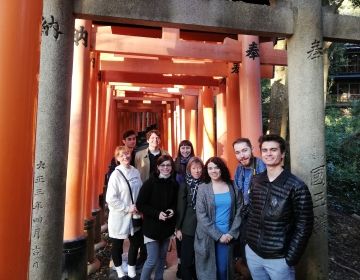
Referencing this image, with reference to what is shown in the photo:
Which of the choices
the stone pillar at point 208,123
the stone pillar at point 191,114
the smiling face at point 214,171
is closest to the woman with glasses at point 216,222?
the smiling face at point 214,171

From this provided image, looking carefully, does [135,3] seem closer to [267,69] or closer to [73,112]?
[73,112]

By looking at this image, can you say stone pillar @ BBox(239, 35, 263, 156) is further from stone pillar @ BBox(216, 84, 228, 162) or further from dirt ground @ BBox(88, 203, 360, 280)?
dirt ground @ BBox(88, 203, 360, 280)

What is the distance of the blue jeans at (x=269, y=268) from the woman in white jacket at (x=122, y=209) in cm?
160

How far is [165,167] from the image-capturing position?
10.9 feet

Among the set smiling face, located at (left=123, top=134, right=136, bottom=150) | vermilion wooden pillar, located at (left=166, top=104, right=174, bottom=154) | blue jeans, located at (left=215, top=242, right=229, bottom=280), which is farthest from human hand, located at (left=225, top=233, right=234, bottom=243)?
vermilion wooden pillar, located at (left=166, top=104, right=174, bottom=154)

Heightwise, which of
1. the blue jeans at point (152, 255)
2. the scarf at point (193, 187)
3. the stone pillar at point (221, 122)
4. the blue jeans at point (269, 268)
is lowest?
the blue jeans at point (152, 255)

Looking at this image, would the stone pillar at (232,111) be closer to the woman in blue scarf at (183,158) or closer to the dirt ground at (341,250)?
the woman in blue scarf at (183,158)

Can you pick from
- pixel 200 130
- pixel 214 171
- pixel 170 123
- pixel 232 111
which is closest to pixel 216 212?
pixel 214 171

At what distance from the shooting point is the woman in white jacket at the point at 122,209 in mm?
3666

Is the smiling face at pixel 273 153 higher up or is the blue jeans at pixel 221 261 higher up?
the smiling face at pixel 273 153

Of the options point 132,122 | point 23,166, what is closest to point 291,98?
point 23,166

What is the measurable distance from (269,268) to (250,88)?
10.1 feet

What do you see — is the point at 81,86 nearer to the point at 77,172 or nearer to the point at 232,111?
the point at 77,172

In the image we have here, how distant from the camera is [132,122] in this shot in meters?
16.7
